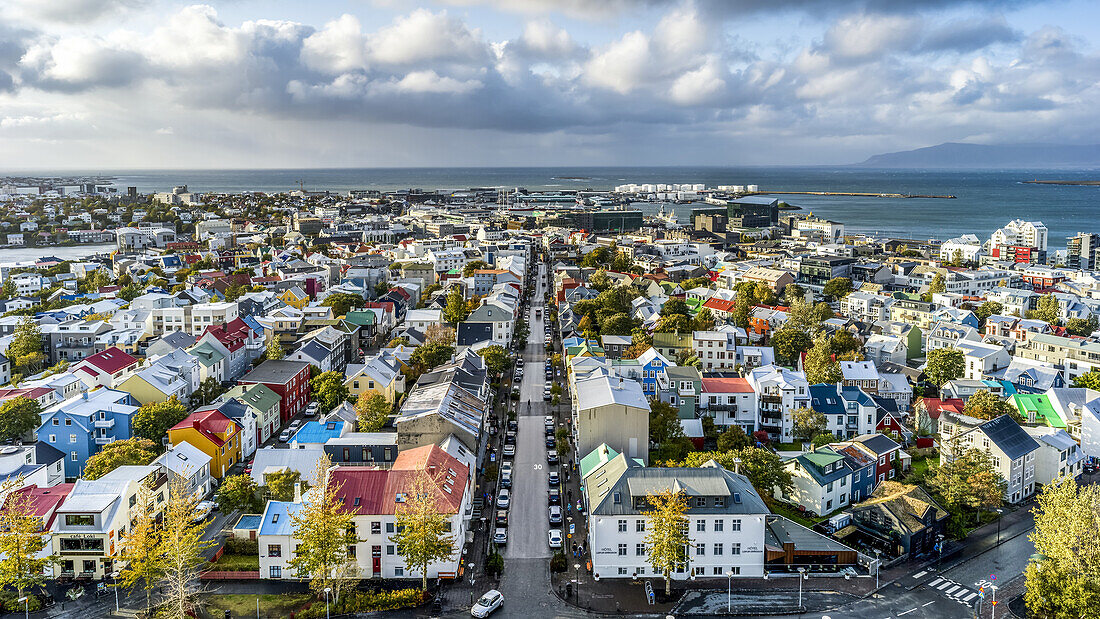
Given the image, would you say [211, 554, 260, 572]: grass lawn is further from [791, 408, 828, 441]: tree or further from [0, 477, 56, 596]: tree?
[791, 408, 828, 441]: tree

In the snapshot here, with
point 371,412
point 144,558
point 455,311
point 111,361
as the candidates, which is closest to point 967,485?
point 371,412

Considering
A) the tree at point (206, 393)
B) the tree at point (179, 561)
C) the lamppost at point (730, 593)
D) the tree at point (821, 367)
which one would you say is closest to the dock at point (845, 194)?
the tree at point (821, 367)

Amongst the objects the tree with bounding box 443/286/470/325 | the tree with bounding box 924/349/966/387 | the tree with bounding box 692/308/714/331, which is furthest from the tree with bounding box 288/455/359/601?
the tree with bounding box 924/349/966/387

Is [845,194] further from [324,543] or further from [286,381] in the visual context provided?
[324,543]

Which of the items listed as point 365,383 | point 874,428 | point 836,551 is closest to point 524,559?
point 836,551

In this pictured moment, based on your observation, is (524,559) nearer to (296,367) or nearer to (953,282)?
(296,367)

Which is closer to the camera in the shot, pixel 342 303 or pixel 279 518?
pixel 279 518

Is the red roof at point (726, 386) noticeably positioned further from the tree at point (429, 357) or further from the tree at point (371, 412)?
the tree at point (371, 412)
